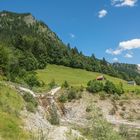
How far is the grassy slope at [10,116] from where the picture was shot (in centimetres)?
3731

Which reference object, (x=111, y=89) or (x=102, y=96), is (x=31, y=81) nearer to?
(x=102, y=96)

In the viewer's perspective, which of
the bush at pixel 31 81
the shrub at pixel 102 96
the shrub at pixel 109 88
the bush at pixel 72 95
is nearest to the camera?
the bush at pixel 72 95

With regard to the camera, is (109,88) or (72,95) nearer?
(72,95)

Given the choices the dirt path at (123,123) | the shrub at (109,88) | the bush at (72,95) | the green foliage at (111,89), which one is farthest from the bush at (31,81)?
the dirt path at (123,123)

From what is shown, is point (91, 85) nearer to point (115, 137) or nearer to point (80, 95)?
point (80, 95)

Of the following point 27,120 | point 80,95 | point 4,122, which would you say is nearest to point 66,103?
point 80,95

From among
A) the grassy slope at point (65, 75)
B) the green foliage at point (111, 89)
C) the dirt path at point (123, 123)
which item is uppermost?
the grassy slope at point (65, 75)

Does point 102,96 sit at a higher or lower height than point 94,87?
lower

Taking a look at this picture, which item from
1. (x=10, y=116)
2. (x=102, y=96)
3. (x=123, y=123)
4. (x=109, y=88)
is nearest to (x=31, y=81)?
(x=102, y=96)

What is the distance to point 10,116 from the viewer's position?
4553 cm

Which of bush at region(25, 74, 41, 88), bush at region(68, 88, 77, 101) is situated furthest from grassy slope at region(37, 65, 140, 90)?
bush at region(68, 88, 77, 101)

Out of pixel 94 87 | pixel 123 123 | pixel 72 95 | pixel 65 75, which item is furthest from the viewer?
pixel 65 75

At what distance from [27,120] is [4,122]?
10.2 meters

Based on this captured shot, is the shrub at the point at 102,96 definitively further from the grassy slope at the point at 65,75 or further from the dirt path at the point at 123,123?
the grassy slope at the point at 65,75
